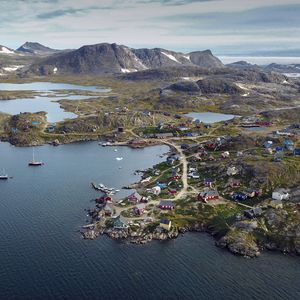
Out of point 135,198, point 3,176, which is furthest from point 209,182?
point 3,176

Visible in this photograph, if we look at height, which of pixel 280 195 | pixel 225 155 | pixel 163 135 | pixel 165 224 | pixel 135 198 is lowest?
pixel 165 224

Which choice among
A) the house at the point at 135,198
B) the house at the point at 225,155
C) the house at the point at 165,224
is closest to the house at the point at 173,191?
the house at the point at 135,198

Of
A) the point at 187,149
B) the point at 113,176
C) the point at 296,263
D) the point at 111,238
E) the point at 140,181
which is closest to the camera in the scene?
the point at 296,263

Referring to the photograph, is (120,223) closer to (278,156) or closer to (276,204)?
(276,204)

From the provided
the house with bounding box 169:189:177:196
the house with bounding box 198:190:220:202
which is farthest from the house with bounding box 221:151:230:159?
the house with bounding box 169:189:177:196

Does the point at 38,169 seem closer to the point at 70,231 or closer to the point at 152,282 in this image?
the point at 70,231

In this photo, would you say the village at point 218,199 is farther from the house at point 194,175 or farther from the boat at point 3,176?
the boat at point 3,176

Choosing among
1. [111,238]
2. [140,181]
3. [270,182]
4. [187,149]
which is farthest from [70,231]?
[187,149]
